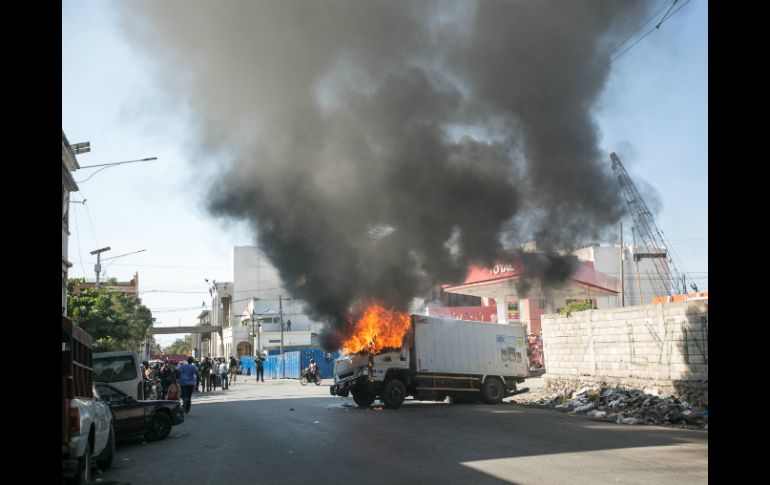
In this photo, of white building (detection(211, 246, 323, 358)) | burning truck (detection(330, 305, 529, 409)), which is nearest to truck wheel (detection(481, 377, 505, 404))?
burning truck (detection(330, 305, 529, 409))

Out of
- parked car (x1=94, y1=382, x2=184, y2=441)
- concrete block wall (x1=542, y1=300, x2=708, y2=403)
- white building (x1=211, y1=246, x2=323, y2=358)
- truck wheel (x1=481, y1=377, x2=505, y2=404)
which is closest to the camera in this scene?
parked car (x1=94, y1=382, x2=184, y2=441)

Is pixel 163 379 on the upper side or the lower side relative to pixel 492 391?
upper

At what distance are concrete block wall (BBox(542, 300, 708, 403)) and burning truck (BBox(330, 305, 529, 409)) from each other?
1.71m

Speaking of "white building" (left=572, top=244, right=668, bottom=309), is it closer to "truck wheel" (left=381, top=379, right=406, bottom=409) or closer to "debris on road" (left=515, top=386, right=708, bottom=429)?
"debris on road" (left=515, top=386, right=708, bottom=429)

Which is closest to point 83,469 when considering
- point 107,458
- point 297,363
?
point 107,458

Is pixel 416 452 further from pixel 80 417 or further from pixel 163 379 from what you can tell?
pixel 163 379

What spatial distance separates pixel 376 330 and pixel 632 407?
7.09 m

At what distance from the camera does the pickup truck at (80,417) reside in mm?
6281

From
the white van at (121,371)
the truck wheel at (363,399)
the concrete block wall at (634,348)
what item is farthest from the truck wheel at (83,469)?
the concrete block wall at (634,348)

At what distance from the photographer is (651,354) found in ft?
50.8

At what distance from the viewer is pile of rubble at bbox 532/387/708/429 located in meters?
13.1

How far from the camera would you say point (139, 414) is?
11875 millimetres

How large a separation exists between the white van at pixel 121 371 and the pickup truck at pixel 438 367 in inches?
216
